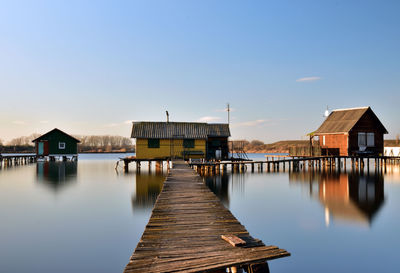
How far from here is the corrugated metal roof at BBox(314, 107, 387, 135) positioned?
38.3m

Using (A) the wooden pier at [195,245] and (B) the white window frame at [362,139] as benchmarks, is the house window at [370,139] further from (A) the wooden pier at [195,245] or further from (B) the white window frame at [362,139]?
(A) the wooden pier at [195,245]

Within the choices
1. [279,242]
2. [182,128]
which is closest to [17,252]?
[279,242]

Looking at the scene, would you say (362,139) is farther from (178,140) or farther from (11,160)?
(11,160)

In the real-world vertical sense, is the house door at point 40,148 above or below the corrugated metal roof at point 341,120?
below

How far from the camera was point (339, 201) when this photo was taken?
18.0 meters

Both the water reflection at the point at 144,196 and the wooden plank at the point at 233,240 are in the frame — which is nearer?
the wooden plank at the point at 233,240

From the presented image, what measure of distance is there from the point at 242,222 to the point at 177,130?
22894 mm

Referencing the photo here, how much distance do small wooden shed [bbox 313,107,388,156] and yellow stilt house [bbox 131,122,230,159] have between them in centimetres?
1467

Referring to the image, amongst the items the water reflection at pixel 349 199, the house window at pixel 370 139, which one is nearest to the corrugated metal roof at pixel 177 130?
the water reflection at pixel 349 199

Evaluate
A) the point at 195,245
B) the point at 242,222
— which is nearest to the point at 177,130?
the point at 242,222

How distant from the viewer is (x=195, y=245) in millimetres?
5797

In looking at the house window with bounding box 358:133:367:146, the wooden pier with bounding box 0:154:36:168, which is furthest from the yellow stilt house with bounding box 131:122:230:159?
the wooden pier with bounding box 0:154:36:168

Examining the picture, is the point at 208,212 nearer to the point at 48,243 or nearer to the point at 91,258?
the point at 91,258

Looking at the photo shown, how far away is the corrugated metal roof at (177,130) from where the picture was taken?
34125 mm
